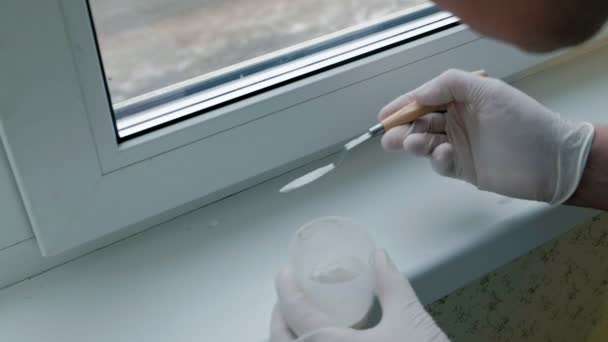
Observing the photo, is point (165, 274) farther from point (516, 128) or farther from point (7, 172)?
point (516, 128)

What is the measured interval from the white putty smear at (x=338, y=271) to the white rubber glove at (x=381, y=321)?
21 millimetres

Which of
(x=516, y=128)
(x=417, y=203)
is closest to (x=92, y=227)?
(x=417, y=203)

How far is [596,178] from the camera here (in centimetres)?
73

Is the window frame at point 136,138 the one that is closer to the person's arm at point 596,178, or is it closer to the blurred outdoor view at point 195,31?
the blurred outdoor view at point 195,31

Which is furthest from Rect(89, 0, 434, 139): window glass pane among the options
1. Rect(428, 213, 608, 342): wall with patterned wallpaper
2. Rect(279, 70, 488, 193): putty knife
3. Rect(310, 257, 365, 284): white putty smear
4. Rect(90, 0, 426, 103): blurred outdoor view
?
Rect(428, 213, 608, 342): wall with patterned wallpaper

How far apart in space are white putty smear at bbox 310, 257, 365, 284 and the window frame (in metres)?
0.17

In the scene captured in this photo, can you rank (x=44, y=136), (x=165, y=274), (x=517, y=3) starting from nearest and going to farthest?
(x=517, y=3) < (x=44, y=136) < (x=165, y=274)

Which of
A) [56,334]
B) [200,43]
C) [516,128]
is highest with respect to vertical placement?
[200,43]

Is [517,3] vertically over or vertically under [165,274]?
over

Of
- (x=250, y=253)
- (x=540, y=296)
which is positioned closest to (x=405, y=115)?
(x=250, y=253)

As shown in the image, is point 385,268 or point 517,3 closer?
point 517,3

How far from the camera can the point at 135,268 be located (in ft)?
2.20

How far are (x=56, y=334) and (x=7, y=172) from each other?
0.54ft

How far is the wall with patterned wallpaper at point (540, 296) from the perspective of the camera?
791mm
